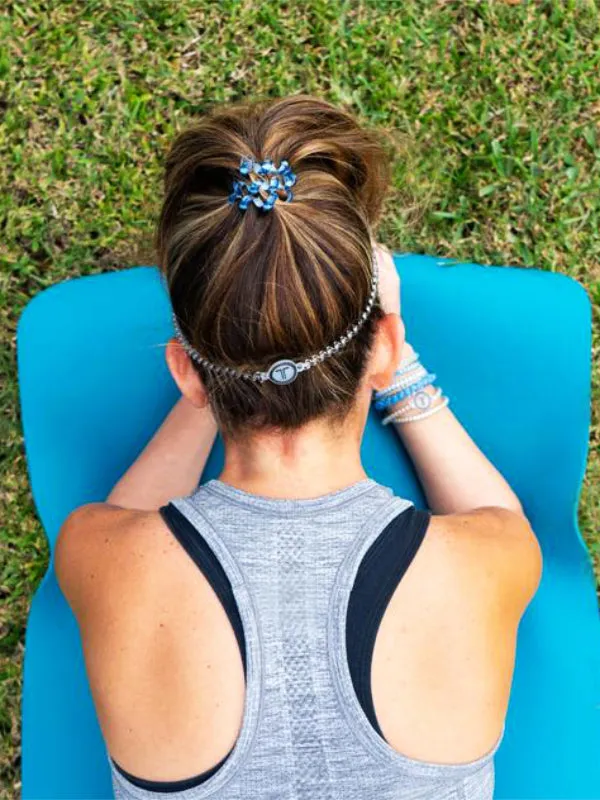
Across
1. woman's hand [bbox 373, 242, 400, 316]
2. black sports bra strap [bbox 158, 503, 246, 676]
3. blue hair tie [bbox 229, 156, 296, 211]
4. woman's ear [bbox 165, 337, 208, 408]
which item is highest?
blue hair tie [bbox 229, 156, 296, 211]

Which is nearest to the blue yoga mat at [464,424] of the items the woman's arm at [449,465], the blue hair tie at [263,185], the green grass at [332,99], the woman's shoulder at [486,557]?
the woman's arm at [449,465]

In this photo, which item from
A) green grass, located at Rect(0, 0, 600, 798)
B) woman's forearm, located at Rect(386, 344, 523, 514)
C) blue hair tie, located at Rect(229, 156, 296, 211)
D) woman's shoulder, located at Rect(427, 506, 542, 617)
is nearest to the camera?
blue hair tie, located at Rect(229, 156, 296, 211)

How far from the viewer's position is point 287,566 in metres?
1.26

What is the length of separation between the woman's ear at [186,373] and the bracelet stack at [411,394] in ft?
1.87

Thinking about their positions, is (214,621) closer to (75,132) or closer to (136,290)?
(136,290)

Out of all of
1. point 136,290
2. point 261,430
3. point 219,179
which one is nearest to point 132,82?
point 136,290

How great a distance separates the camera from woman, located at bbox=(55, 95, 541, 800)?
3.97 ft

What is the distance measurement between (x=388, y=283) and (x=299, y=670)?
939 mm

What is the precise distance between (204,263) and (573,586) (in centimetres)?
116

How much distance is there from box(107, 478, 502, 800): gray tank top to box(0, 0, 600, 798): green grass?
3.99 feet

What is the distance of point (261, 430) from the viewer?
4.39ft

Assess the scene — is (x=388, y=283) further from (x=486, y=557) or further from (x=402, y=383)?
(x=486, y=557)

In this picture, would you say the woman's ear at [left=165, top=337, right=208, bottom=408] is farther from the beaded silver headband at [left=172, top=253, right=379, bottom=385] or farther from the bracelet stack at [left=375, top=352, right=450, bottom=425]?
the bracelet stack at [left=375, top=352, right=450, bottom=425]

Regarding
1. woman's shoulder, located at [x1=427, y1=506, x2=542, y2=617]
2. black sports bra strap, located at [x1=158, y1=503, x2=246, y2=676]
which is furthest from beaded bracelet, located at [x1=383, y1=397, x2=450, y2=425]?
black sports bra strap, located at [x1=158, y1=503, x2=246, y2=676]
